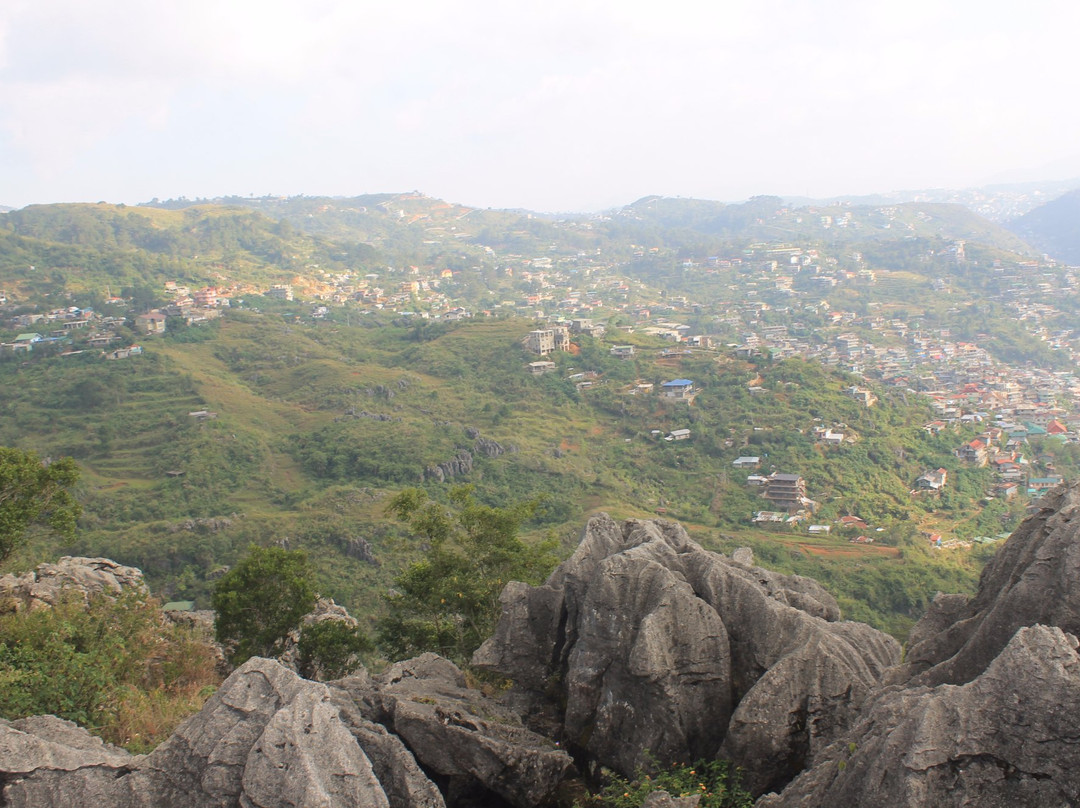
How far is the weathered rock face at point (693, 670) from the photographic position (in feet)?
26.0

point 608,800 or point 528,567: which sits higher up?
point 608,800

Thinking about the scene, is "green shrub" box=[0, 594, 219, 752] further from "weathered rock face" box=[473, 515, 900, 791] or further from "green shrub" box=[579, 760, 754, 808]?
"green shrub" box=[579, 760, 754, 808]

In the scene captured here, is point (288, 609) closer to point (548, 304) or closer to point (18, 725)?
point (18, 725)

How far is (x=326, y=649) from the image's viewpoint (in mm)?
14430

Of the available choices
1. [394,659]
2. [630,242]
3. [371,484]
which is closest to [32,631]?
[394,659]

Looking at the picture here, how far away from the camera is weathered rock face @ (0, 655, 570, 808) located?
606 cm

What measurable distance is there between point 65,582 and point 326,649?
630 centimetres

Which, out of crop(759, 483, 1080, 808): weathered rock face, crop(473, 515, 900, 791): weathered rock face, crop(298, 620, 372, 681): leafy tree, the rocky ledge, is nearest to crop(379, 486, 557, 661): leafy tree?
crop(298, 620, 372, 681): leafy tree

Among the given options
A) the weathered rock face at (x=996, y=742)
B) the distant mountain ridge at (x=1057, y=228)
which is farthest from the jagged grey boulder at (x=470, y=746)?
the distant mountain ridge at (x=1057, y=228)

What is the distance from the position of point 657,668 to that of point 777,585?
3.36 meters

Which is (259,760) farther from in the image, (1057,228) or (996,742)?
(1057,228)

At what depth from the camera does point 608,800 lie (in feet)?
25.3

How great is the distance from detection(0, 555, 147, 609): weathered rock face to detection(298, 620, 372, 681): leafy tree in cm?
394

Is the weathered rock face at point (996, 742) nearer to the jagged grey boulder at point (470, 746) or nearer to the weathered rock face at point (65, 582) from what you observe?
the jagged grey boulder at point (470, 746)
